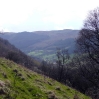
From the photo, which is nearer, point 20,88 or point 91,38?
point 20,88

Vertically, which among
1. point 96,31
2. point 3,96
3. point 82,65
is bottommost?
point 3,96

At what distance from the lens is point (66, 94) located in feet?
73.2

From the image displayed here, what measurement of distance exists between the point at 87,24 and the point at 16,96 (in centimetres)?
948

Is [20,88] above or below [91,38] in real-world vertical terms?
below

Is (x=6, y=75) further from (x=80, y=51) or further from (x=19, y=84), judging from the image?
(x=80, y=51)

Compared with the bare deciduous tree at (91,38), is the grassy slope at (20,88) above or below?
below

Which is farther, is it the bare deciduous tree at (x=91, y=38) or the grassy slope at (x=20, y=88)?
the bare deciduous tree at (x=91, y=38)

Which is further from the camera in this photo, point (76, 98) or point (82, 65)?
point (82, 65)

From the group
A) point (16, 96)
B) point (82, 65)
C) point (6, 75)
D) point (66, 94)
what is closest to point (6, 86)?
point (16, 96)

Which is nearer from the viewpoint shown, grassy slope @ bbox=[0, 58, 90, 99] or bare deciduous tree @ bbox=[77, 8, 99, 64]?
grassy slope @ bbox=[0, 58, 90, 99]

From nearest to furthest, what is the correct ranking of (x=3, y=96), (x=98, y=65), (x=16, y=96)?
1. (x=3, y=96)
2. (x=16, y=96)
3. (x=98, y=65)

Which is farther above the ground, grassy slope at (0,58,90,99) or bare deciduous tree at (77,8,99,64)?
bare deciduous tree at (77,8,99,64)

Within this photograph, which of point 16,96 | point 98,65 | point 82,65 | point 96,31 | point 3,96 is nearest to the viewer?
point 3,96

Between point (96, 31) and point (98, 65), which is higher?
point (96, 31)
